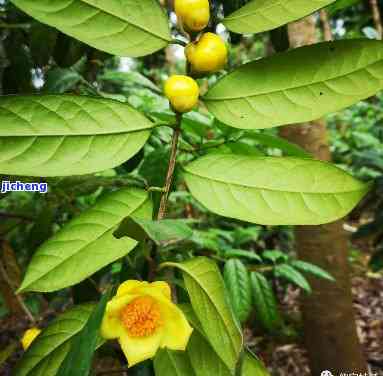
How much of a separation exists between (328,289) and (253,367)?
1.36 m

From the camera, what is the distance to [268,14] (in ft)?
1.57

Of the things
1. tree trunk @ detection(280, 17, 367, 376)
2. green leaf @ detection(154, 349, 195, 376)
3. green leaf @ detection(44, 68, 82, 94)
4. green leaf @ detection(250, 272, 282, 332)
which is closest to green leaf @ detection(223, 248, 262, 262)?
green leaf @ detection(250, 272, 282, 332)

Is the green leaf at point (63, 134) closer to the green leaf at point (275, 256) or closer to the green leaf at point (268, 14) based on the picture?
the green leaf at point (268, 14)

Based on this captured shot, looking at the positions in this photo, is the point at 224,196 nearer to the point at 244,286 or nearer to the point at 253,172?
the point at 253,172

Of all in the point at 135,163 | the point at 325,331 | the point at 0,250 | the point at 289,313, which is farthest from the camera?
the point at 289,313

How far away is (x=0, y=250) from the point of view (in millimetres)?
1258

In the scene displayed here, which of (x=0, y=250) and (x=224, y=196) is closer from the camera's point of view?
(x=224, y=196)

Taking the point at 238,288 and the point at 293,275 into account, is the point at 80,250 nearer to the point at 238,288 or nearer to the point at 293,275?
the point at 238,288

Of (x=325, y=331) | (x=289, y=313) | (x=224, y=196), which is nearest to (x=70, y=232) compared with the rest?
(x=224, y=196)

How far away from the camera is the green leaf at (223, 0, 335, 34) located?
1.48 ft

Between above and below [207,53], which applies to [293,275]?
below

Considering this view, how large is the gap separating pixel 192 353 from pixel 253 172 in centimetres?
24

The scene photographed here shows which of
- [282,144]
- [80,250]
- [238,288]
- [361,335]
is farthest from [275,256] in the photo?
[361,335]

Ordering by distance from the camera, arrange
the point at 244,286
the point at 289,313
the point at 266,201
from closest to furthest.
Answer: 1. the point at 266,201
2. the point at 244,286
3. the point at 289,313
